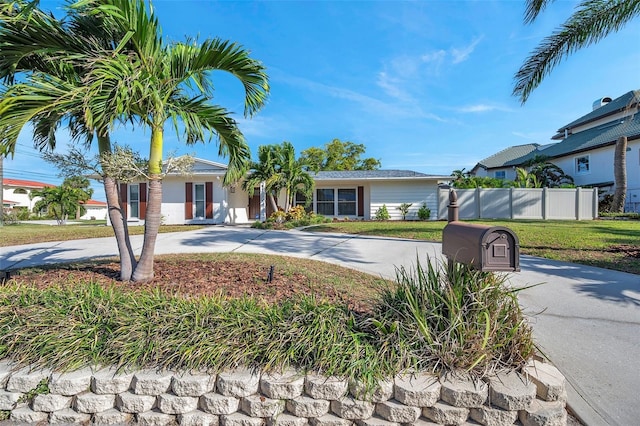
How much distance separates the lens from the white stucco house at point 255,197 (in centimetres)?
1677

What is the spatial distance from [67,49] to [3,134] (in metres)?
1.44

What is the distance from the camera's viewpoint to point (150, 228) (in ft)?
14.4

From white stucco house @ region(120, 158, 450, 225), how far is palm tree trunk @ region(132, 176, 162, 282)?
1168cm

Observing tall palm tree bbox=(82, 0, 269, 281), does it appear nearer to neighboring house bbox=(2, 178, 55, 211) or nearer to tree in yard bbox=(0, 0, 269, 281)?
tree in yard bbox=(0, 0, 269, 281)

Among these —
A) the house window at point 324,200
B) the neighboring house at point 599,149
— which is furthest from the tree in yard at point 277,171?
the neighboring house at point 599,149

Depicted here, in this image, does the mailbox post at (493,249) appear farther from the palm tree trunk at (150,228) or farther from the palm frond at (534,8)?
the palm frond at (534,8)

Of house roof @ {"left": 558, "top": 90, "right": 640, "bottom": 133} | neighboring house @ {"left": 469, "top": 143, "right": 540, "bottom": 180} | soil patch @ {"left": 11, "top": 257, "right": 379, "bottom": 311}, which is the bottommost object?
soil patch @ {"left": 11, "top": 257, "right": 379, "bottom": 311}

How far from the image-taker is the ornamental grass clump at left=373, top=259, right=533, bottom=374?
2322 millimetres

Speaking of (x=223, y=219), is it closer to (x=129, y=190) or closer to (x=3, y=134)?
(x=129, y=190)

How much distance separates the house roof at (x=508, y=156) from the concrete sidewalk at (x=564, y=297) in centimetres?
2740

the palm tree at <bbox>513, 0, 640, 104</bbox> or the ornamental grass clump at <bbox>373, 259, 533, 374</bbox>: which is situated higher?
the palm tree at <bbox>513, 0, 640, 104</bbox>

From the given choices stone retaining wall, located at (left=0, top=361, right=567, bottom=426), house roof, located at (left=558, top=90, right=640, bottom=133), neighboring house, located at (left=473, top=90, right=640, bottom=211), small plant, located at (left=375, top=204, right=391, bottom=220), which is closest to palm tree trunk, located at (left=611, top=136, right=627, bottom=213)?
neighboring house, located at (left=473, top=90, right=640, bottom=211)

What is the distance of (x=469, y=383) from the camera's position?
2186 millimetres

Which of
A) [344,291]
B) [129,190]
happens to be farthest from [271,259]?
[129,190]
